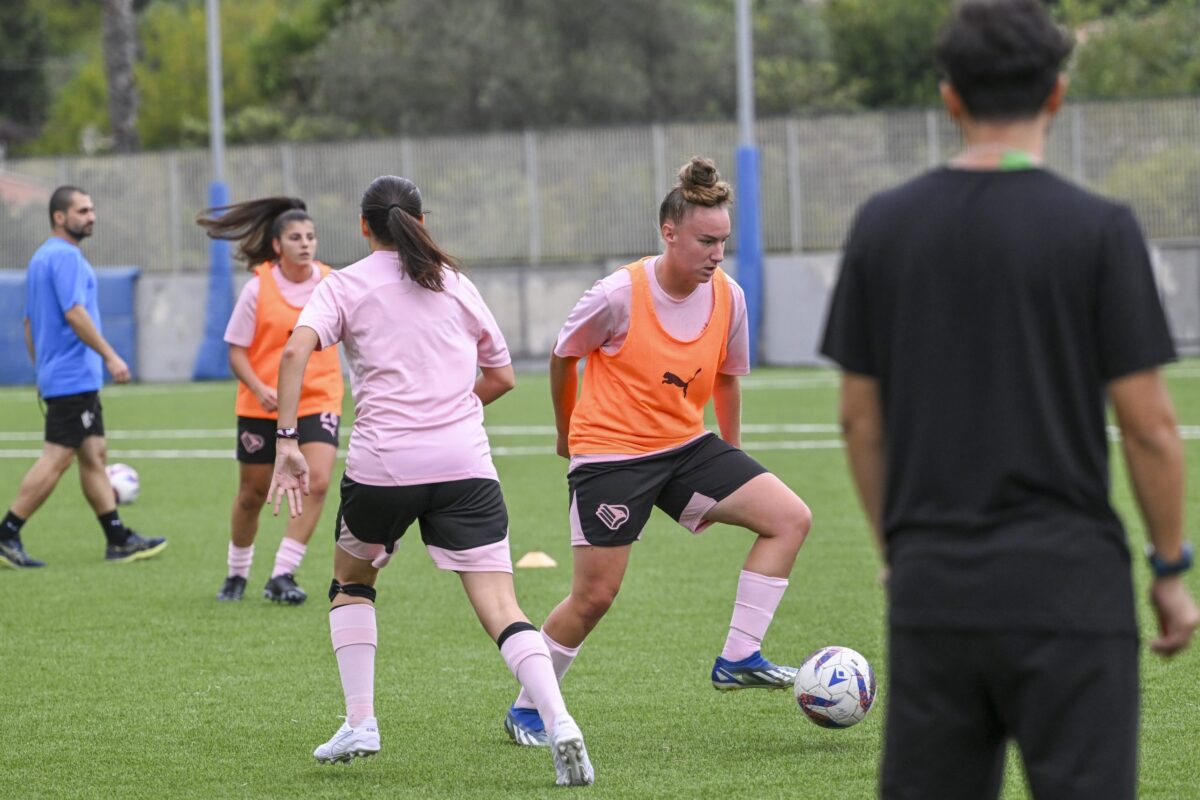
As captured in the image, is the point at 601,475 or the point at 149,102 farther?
the point at 149,102

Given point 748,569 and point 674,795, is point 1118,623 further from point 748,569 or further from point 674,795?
point 748,569

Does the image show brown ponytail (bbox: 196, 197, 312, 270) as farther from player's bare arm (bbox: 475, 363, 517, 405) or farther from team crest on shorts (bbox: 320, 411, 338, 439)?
player's bare arm (bbox: 475, 363, 517, 405)

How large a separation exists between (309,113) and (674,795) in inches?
1771

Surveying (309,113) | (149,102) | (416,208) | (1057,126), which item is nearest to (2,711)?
(416,208)

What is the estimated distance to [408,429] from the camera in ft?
17.5

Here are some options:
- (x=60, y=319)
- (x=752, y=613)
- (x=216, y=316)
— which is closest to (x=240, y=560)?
(x=60, y=319)

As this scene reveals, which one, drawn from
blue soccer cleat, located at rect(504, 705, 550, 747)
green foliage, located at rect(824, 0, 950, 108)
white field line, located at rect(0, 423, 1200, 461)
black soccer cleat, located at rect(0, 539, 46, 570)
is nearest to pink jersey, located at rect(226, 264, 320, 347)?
black soccer cleat, located at rect(0, 539, 46, 570)

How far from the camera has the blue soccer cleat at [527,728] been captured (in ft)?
19.2

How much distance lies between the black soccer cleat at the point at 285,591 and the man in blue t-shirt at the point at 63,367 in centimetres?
201

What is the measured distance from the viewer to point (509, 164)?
29125 mm

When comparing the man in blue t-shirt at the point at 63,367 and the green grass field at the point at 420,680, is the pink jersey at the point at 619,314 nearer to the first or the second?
the green grass field at the point at 420,680

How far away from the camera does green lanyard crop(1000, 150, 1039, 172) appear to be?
2.85 metres

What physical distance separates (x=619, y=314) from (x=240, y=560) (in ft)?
13.0

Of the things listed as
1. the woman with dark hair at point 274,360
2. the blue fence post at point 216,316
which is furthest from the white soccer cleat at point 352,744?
the blue fence post at point 216,316
